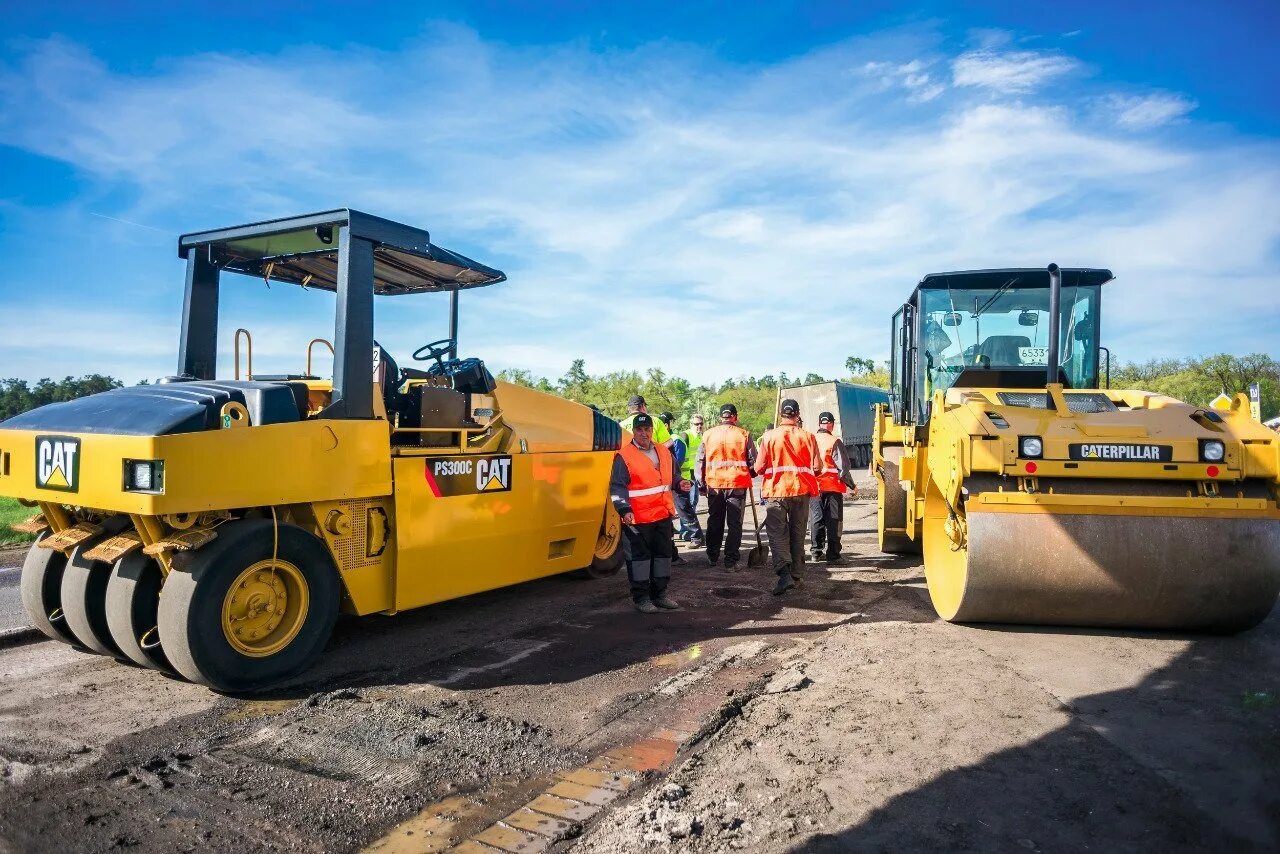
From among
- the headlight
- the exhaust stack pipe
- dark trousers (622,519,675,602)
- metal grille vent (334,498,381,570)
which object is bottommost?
dark trousers (622,519,675,602)

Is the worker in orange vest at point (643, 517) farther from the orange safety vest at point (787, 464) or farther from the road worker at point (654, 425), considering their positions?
the road worker at point (654, 425)

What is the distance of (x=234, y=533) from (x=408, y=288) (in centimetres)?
273

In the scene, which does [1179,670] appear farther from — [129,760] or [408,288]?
[408,288]

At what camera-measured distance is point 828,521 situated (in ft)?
28.3

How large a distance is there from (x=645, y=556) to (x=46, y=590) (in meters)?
3.72

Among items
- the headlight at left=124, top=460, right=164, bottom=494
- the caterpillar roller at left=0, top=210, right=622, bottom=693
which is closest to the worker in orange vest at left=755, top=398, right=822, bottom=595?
the caterpillar roller at left=0, top=210, right=622, bottom=693

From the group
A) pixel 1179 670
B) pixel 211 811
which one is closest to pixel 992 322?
pixel 1179 670

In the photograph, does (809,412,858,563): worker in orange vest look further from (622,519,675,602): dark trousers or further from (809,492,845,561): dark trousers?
(622,519,675,602): dark trousers

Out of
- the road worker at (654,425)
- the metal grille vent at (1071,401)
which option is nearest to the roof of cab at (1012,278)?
the metal grille vent at (1071,401)

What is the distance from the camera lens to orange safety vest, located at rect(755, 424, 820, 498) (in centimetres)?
710

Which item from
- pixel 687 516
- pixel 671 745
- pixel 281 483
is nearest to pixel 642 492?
pixel 281 483

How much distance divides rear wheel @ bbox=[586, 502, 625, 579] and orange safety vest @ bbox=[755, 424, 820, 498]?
129 centimetres

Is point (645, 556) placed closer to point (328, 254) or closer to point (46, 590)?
point (328, 254)

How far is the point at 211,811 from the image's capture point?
9.96ft
